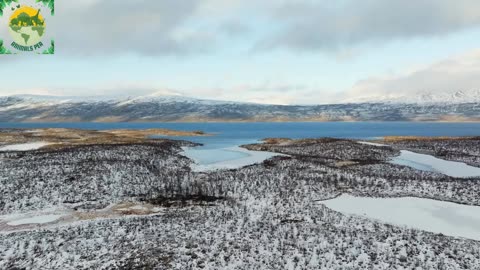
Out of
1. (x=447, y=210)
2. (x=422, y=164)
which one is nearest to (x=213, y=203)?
(x=447, y=210)

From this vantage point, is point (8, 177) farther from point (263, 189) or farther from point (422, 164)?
point (422, 164)

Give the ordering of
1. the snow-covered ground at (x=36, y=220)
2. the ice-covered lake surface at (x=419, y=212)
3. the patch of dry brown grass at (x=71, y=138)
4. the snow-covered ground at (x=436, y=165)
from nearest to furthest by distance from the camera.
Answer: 1. the ice-covered lake surface at (x=419, y=212)
2. the snow-covered ground at (x=36, y=220)
3. the snow-covered ground at (x=436, y=165)
4. the patch of dry brown grass at (x=71, y=138)

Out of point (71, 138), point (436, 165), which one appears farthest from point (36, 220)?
point (71, 138)

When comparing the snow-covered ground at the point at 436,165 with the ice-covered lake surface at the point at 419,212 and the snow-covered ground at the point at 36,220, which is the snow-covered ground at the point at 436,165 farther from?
the snow-covered ground at the point at 36,220

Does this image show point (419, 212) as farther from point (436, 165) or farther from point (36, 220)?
point (436, 165)

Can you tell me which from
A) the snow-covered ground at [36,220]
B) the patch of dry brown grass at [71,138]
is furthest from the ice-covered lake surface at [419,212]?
the patch of dry brown grass at [71,138]

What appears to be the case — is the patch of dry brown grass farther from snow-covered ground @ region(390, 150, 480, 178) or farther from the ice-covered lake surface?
the ice-covered lake surface

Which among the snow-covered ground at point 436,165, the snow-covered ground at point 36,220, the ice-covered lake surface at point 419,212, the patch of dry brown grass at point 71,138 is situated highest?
the patch of dry brown grass at point 71,138
